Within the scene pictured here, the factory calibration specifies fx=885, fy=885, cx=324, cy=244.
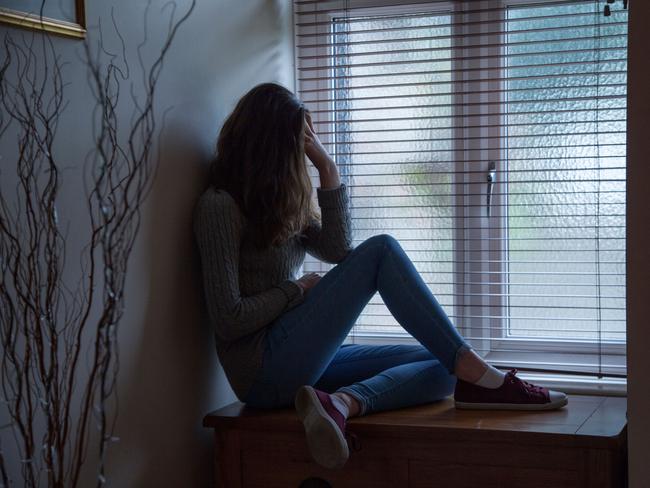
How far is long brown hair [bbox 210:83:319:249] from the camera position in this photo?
223cm

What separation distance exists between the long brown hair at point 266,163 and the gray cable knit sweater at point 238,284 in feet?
0.14

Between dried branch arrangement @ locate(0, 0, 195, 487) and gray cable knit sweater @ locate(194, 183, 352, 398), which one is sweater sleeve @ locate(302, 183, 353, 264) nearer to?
gray cable knit sweater @ locate(194, 183, 352, 398)

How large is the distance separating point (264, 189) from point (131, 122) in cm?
40

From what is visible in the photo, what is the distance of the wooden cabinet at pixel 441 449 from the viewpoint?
2.01 m

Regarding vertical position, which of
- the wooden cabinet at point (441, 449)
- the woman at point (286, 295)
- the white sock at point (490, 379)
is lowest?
the wooden cabinet at point (441, 449)

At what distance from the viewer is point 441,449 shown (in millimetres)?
2102

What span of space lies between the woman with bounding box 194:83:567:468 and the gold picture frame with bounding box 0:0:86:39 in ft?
1.92

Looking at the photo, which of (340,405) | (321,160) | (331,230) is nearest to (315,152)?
(321,160)

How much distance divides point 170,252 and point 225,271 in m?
0.14

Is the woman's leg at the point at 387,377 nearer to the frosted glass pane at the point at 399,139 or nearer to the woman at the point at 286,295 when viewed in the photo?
the woman at the point at 286,295

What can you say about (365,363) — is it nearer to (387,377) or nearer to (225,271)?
(387,377)

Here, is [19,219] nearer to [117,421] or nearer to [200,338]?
[117,421]

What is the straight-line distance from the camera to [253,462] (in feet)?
7.39
